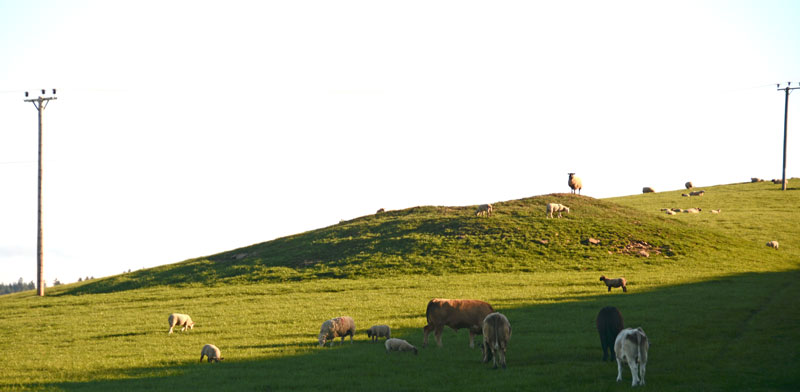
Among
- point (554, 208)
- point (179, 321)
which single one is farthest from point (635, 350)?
point (554, 208)

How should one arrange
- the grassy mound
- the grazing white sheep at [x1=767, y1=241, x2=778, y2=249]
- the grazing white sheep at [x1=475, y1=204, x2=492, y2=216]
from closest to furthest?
the grassy mound → the grazing white sheep at [x1=767, y1=241, x2=778, y2=249] → the grazing white sheep at [x1=475, y1=204, x2=492, y2=216]

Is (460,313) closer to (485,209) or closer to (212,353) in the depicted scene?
(212,353)

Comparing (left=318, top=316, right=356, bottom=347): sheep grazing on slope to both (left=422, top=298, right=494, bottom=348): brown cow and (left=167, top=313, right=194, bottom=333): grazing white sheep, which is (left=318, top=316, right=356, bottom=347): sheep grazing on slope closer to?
(left=422, top=298, right=494, bottom=348): brown cow

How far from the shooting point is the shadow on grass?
21.2 meters

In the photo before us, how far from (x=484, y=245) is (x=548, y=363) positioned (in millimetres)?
43275

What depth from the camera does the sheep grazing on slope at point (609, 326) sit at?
23.7 metres

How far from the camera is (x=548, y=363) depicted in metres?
24.2

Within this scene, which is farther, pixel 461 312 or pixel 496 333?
pixel 461 312

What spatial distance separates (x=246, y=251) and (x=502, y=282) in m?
40.1

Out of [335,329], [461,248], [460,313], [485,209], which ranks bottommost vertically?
[335,329]

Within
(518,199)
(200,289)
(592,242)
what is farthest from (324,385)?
(518,199)

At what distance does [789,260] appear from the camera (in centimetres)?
6356

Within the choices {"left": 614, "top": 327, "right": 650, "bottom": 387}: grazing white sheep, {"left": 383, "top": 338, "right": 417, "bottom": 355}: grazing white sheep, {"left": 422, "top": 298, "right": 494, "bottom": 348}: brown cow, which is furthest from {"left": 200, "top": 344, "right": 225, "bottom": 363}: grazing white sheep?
{"left": 614, "top": 327, "right": 650, "bottom": 387}: grazing white sheep

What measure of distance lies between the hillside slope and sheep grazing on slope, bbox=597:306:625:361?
Result: 34.4 m
